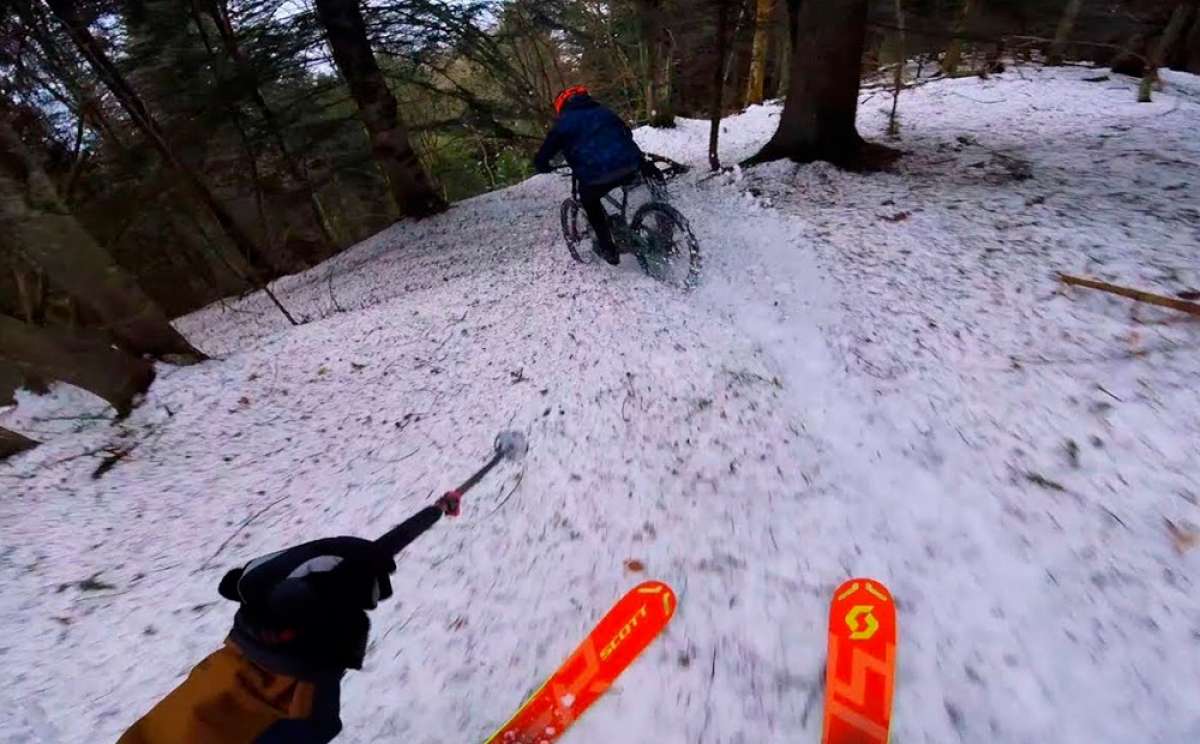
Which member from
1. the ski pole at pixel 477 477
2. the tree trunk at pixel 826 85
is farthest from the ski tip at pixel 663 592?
the tree trunk at pixel 826 85

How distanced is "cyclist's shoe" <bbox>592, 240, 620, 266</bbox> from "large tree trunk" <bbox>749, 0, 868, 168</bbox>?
4.33 m

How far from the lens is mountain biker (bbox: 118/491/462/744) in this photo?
1747 mm

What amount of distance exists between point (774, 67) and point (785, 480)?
28.4 meters

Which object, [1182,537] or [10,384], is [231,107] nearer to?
[10,384]

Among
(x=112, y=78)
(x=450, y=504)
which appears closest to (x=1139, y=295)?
(x=450, y=504)

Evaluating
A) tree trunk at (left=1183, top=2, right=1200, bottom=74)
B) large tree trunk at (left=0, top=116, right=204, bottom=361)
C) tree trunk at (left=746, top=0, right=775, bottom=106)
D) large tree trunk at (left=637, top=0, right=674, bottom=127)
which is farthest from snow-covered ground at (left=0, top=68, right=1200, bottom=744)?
tree trunk at (left=1183, top=2, right=1200, bottom=74)

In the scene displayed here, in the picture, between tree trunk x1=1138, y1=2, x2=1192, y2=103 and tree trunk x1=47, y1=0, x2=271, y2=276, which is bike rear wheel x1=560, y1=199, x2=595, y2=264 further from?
tree trunk x1=1138, y1=2, x2=1192, y2=103

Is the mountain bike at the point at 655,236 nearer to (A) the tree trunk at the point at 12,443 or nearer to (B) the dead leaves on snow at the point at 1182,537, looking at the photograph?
(B) the dead leaves on snow at the point at 1182,537

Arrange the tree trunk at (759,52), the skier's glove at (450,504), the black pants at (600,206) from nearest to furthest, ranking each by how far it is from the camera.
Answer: the skier's glove at (450,504) < the black pants at (600,206) < the tree trunk at (759,52)

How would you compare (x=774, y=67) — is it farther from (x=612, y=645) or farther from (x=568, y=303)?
(x=612, y=645)

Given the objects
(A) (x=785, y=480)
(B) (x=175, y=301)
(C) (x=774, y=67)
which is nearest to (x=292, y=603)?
(A) (x=785, y=480)

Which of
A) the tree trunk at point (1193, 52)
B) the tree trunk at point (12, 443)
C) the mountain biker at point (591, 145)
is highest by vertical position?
the mountain biker at point (591, 145)

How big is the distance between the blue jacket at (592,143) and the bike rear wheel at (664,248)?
614 mm

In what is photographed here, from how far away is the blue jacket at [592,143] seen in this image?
254 inches
